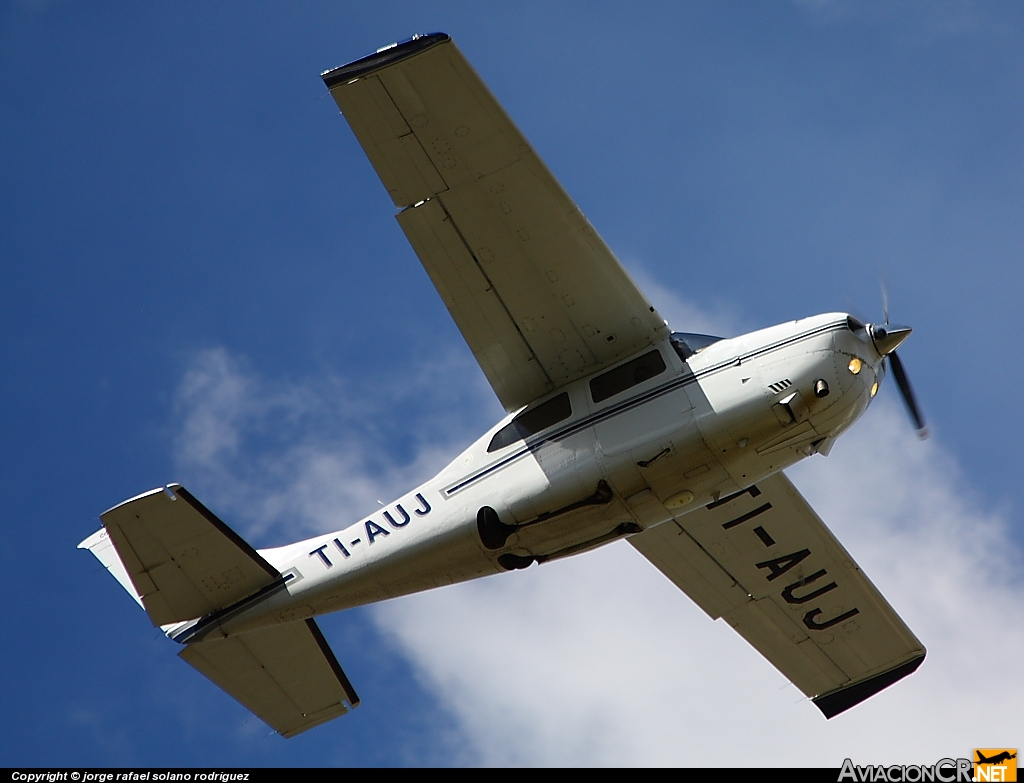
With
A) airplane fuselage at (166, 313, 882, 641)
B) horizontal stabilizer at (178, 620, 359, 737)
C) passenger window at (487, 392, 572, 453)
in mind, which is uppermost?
passenger window at (487, 392, 572, 453)

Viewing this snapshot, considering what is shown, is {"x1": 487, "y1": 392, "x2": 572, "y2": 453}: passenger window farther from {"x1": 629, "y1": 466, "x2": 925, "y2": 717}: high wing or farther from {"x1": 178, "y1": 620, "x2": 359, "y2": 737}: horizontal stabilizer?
{"x1": 178, "y1": 620, "x2": 359, "y2": 737}: horizontal stabilizer

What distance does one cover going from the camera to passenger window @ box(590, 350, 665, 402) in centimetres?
1538

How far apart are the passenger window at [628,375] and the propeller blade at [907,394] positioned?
3681 mm

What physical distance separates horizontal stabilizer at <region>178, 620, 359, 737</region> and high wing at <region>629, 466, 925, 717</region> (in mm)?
5456

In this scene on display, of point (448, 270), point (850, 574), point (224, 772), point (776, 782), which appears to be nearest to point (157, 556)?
point (224, 772)

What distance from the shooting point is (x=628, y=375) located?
15523 mm

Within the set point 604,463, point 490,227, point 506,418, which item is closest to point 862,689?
point 604,463

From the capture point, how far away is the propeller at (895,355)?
585 inches

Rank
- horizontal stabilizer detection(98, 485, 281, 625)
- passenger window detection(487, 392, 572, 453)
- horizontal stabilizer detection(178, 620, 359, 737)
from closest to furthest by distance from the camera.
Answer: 1. horizontal stabilizer detection(98, 485, 281, 625)
2. passenger window detection(487, 392, 572, 453)
3. horizontal stabilizer detection(178, 620, 359, 737)

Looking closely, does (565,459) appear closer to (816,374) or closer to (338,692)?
(816,374)

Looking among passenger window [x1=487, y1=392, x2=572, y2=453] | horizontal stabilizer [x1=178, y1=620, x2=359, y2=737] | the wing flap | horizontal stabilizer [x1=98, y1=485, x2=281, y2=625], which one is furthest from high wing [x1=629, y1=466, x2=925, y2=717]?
horizontal stabilizer [x1=98, y1=485, x2=281, y2=625]

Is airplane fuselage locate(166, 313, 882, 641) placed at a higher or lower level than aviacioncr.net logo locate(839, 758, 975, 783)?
higher

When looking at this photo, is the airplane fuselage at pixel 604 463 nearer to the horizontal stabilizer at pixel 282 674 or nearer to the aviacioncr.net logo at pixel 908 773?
the horizontal stabilizer at pixel 282 674

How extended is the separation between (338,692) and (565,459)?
5651 millimetres
